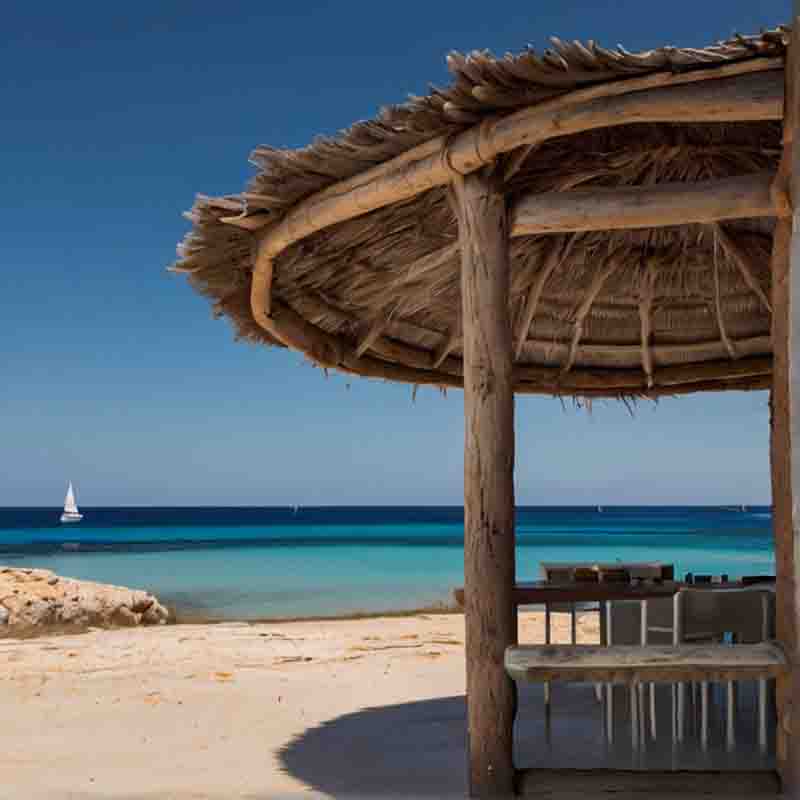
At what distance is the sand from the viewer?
4945mm

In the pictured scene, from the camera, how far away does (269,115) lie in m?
26.5

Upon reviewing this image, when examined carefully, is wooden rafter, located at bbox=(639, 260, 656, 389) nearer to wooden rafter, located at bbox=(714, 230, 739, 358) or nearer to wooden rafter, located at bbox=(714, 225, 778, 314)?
wooden rafter, located at bbox=(714, 230, 739, 358)

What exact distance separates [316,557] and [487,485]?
37.6m

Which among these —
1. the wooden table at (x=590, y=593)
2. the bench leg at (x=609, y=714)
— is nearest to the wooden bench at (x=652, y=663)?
the wooden table at (x=590, y=593)

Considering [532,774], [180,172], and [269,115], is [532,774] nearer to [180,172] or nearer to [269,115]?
[269,115]

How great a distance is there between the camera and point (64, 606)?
15.3 metres

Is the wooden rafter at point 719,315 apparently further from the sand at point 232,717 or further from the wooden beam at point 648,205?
the sand at point 232,717

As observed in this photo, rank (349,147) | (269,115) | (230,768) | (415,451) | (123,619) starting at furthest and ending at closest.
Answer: (415,451) < (269,115) < (123,619) < (230,768) < (349,147)

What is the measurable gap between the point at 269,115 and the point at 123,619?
1524 centimetres

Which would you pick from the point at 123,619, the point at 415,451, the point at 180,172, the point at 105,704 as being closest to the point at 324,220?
the point at 105,704

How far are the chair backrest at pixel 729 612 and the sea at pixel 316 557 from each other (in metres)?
15.0

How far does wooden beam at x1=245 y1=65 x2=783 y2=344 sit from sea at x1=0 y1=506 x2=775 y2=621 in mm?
15422

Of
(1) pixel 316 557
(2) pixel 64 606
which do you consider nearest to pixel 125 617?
(2) pixel 64 606

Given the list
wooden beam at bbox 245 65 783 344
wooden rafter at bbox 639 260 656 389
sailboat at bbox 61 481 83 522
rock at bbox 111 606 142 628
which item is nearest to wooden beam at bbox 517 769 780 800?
wooden beam at bbox 245 65 783 344
